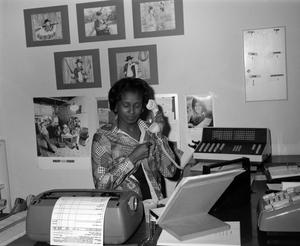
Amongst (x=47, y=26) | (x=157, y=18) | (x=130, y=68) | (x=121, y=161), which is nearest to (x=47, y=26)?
(x=47, y=26)

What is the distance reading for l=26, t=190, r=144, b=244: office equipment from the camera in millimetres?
1231

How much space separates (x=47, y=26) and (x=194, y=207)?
207 centimetres

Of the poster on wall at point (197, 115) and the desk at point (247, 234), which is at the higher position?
the poster on wall at point (197, 115)

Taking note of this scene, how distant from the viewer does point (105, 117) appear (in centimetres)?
290

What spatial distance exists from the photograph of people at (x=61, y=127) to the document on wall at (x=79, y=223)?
1706 mm

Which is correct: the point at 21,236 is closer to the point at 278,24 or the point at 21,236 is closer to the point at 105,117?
the point at 105,117

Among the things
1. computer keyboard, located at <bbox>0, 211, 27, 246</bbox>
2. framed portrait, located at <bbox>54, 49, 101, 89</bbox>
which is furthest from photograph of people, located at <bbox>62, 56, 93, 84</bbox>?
computer keyboard, located at <bbox>0, 211, 27, 246</bbox>

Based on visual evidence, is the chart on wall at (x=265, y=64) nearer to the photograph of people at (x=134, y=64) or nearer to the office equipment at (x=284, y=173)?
the photograph of people at (x=134, y=64)

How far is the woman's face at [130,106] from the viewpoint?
2207mm

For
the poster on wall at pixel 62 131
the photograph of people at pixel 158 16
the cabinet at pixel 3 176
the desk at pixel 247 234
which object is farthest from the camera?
the cabinet at pixel 3 176

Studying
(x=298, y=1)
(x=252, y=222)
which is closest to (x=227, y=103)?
(x=298, y=1)

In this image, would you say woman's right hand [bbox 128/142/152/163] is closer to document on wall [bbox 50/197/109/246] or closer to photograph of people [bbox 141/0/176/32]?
document on wall [bbox 50/197/109/246]

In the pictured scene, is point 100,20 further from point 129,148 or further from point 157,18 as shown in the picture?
point 129,148

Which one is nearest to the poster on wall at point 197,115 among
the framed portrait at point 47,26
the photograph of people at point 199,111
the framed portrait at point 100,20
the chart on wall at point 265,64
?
the photograph of people at point 199,111
